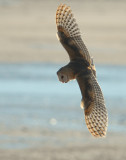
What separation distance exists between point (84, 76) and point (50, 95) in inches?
348

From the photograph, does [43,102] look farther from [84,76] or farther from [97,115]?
[84,76]

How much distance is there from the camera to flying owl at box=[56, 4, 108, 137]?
5.25m

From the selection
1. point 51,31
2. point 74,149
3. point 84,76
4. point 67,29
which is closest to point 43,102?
point 74,149

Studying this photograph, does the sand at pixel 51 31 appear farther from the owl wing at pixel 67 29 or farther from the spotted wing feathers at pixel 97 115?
the spotted wing feathers at pixel 97 115

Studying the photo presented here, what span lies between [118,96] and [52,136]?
127 inches

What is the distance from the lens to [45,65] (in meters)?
18.2

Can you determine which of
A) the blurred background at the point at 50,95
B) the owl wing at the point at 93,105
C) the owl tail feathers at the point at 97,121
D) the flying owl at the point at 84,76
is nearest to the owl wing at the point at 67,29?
the flying owl at the point at 84,76

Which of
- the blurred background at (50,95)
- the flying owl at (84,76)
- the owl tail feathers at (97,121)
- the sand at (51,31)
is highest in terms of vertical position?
the flying owl at (84,76)

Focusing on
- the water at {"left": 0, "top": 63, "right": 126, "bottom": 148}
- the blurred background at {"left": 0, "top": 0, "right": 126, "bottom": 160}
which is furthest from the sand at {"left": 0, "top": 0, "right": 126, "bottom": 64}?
the water at {"left": 0, "top": 63, "right": 126, "bottom": 148}

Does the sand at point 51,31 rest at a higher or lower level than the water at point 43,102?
lower

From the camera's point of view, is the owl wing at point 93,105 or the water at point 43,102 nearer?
the owl wing at point 93,105

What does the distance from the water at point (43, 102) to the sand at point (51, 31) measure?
82.9 inches

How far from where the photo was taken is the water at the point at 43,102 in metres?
11.6

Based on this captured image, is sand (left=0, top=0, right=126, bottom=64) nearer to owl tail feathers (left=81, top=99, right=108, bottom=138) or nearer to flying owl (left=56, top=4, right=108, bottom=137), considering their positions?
flying owl (left=56, top=4, right=108, bottom=137)
